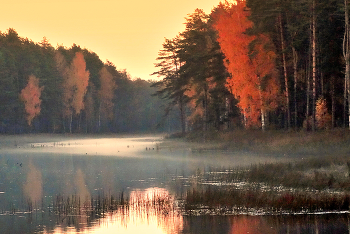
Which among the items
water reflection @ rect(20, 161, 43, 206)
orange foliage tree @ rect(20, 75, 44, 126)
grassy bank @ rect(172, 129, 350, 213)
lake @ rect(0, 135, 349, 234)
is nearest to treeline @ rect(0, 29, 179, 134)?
orange foliage tree @ rect(20, 75, 44, 126)

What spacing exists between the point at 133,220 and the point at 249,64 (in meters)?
28.8

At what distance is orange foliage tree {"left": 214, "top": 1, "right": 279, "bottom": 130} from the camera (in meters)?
40.4

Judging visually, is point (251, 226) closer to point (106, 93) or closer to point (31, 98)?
point (31, 98)

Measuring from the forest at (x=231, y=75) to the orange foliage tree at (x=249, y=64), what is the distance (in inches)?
3.1

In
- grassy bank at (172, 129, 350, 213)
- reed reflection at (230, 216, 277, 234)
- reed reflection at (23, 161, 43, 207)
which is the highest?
grassy bank at (172, 129, 350, 213)

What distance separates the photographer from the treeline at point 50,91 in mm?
82062

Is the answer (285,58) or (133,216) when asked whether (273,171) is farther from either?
(285,58)

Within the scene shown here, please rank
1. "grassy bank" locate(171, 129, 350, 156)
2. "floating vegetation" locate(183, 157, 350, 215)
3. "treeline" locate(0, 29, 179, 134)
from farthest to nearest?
"treeline" locate(0, 29, 179, 134)
"grassy bank" locate(171, 129, 350, 156)
"floating vegetation" locate(183, 157, 350, 215)

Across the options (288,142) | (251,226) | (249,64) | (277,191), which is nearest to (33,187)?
(277,191)

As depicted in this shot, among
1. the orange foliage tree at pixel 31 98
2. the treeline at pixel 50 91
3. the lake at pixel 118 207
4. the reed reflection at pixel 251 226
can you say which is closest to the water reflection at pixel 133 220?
the lake at pixel 118 207

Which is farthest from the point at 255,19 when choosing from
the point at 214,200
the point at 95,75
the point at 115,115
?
the point at 115,115

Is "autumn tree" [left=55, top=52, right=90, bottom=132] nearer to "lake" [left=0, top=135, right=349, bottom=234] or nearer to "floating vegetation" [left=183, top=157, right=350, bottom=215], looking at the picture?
"lake" [left=0, top=135, right=349, bottom=234]

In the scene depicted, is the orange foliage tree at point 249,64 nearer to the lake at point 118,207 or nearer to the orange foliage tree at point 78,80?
the lake at point 118,207

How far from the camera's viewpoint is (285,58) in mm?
41594
